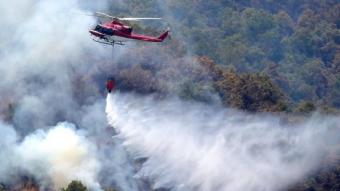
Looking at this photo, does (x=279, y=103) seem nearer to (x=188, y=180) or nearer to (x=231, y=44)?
(x=188, y=180)

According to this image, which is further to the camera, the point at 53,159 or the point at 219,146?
the point at 219,146

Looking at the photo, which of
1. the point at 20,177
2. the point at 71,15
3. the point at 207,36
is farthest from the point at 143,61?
the point at 207,36

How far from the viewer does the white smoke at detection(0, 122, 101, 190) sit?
84.2m

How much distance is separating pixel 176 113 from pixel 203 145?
5946mm

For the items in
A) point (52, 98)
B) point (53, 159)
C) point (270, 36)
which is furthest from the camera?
point (270, 36)

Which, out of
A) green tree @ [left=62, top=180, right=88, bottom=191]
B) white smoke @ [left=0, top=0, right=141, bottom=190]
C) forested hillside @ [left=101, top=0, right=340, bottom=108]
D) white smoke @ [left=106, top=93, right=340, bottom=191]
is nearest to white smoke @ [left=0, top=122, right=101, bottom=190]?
white smoke @ [left=0, top=0, right=141, bottom=190]

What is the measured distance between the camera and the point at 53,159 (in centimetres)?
8488

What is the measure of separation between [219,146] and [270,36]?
87060mm

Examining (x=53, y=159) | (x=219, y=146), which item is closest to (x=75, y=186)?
(x=53, y=159)

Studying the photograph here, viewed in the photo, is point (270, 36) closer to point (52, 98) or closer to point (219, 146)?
point (52, 98)

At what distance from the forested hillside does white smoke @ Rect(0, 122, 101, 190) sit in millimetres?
61439

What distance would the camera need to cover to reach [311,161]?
85938mm

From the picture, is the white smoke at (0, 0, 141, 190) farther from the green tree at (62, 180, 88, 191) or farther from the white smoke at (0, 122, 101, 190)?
the green tree at (62, 180, 88, 191)

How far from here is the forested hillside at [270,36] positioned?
510 ft
